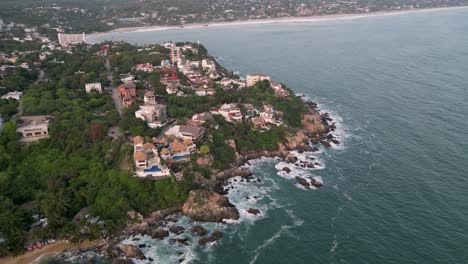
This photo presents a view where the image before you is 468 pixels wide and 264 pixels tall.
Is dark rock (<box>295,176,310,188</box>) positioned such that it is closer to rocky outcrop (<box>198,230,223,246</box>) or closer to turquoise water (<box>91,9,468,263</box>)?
turquoise water (<box>91,9,468,263</box>)

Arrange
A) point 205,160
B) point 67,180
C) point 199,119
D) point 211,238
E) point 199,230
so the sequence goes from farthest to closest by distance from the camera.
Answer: point 199,119, point 205,160, point 67,180, point 199,230, point 211,238

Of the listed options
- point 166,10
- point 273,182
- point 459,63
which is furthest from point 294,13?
point 273,182

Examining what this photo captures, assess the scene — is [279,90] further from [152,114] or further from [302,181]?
[302,181]

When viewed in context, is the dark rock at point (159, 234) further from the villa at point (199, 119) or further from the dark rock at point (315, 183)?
the villa at point (199, 119)

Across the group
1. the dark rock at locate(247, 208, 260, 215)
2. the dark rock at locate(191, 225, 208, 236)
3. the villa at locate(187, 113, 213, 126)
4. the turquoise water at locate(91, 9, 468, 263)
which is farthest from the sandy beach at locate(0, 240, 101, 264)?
the villa at locate(187, 113, 213, 126)

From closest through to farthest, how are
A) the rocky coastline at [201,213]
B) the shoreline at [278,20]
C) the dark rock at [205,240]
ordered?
the rocky coastline at [201,213]
the dark rock at [205,240]
the shoreline at [278,20]

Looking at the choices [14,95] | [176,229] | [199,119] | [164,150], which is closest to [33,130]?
[14,95]

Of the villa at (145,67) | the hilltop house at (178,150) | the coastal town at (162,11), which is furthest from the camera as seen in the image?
the coastal town at (162,11)

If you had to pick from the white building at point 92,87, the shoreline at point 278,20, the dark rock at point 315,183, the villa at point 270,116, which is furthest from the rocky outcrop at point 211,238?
the shoreline at point 278,20
